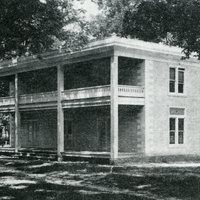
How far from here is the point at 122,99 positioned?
2578cm

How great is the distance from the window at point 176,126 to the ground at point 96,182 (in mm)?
6029

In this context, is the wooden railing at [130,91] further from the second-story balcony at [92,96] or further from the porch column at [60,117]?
the porch column at [60,117]

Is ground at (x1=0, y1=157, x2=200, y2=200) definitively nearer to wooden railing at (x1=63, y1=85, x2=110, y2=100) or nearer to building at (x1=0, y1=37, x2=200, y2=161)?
building at (x1=0, y1=37, x2=200, y2=161)

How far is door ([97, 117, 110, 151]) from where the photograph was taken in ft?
99.4

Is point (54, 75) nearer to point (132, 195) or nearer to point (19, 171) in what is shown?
point (19, 171)

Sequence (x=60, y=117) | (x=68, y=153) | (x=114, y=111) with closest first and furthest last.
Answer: (x=114, y=111)
(x=68, y=153)
(x=60, y=117)

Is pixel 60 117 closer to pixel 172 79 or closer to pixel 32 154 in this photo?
pixel 32 154

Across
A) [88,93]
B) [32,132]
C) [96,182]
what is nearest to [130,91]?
[88,93]

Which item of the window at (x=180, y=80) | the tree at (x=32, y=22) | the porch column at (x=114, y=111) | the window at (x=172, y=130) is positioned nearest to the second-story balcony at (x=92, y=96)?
the porch column at (x=114, y=111)

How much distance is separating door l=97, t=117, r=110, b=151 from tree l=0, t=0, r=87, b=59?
9.19m

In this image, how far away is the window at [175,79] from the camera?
95.7 ft

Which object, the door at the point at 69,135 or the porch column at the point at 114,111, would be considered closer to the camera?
the porch column at the point at 114,111

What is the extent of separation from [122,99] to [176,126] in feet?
17.7

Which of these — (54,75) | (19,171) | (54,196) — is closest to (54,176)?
(19,171)
